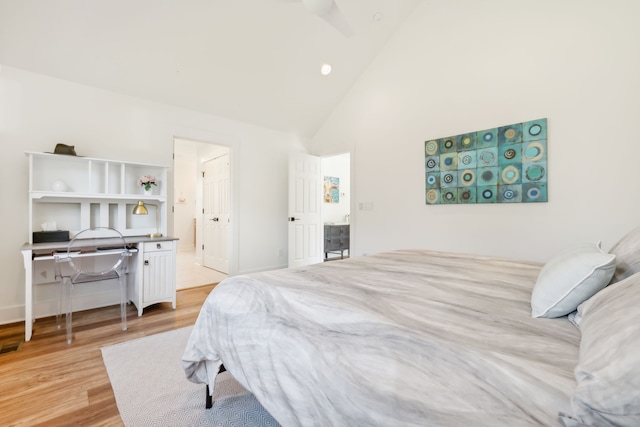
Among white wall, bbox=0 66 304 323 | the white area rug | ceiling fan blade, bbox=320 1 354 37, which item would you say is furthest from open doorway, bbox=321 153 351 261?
the white area rug

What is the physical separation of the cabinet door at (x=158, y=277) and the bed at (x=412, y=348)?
1.86 m

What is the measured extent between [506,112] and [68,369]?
447 centimetres

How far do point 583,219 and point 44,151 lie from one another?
5.37 metres

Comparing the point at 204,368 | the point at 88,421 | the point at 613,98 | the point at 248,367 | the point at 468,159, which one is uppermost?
the point at 613,98

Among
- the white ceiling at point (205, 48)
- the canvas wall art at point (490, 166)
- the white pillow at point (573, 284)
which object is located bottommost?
the white pillow at point (573, 284)

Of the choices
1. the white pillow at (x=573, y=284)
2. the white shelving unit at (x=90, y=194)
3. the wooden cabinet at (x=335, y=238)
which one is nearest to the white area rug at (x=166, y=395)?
the white pillow at (x=573, y=284)

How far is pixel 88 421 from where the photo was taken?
1.45m

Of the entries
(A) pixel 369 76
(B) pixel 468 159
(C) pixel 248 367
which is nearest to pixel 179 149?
(A) pixel 369 76

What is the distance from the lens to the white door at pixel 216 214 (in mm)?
4832

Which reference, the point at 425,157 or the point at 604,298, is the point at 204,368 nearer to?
the point at 604,298

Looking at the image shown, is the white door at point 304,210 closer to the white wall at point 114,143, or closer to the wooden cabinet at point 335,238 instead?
the white wall at point 114,143

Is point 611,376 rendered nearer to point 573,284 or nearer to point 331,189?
point 573,284

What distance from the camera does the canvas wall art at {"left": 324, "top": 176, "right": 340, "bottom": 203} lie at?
6.59 m

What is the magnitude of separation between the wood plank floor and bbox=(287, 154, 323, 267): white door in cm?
210
